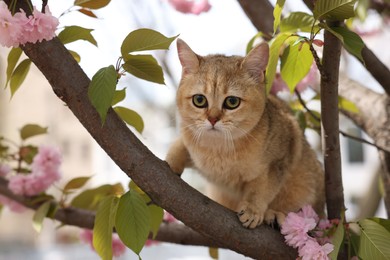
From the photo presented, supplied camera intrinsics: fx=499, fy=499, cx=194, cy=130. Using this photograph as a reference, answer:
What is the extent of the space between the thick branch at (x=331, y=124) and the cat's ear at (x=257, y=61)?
9.7 inches

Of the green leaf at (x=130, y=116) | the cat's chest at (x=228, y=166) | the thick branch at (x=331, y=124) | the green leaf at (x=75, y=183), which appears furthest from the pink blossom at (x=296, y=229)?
the green leaf at (x=75, y=183)

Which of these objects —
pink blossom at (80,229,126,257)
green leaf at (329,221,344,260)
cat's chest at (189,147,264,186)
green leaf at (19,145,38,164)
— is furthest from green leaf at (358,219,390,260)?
green leaf at (19,145,38,164)

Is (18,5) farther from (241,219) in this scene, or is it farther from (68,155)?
(68,155)

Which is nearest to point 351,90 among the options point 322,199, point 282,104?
point 282,104

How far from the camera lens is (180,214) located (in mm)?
1077

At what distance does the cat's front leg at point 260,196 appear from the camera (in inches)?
50.3

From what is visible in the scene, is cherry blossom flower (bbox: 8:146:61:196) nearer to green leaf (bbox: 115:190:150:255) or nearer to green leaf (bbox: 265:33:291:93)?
green leaf (bbox: 115:190:150:255)

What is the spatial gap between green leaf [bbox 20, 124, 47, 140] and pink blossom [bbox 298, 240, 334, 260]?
2.84 ft

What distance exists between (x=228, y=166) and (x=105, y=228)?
0.43 m

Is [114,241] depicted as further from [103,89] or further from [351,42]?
[351,42]

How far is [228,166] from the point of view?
1.41 m

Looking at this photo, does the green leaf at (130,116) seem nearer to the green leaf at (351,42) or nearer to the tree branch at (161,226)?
the tree branch at (161,226)

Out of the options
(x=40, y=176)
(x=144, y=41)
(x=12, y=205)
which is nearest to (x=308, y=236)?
(x=144, y=41)

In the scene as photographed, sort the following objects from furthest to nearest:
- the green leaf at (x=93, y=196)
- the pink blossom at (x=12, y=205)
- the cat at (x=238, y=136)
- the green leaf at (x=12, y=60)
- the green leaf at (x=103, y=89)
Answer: the pink blossom at (x=12, y=205) < the green leaf at (x=93, y=196) < the cat at (x=238, y=136) < the green leaf at (x=12, y=60) < the green leaf at (x=103, y=89)
